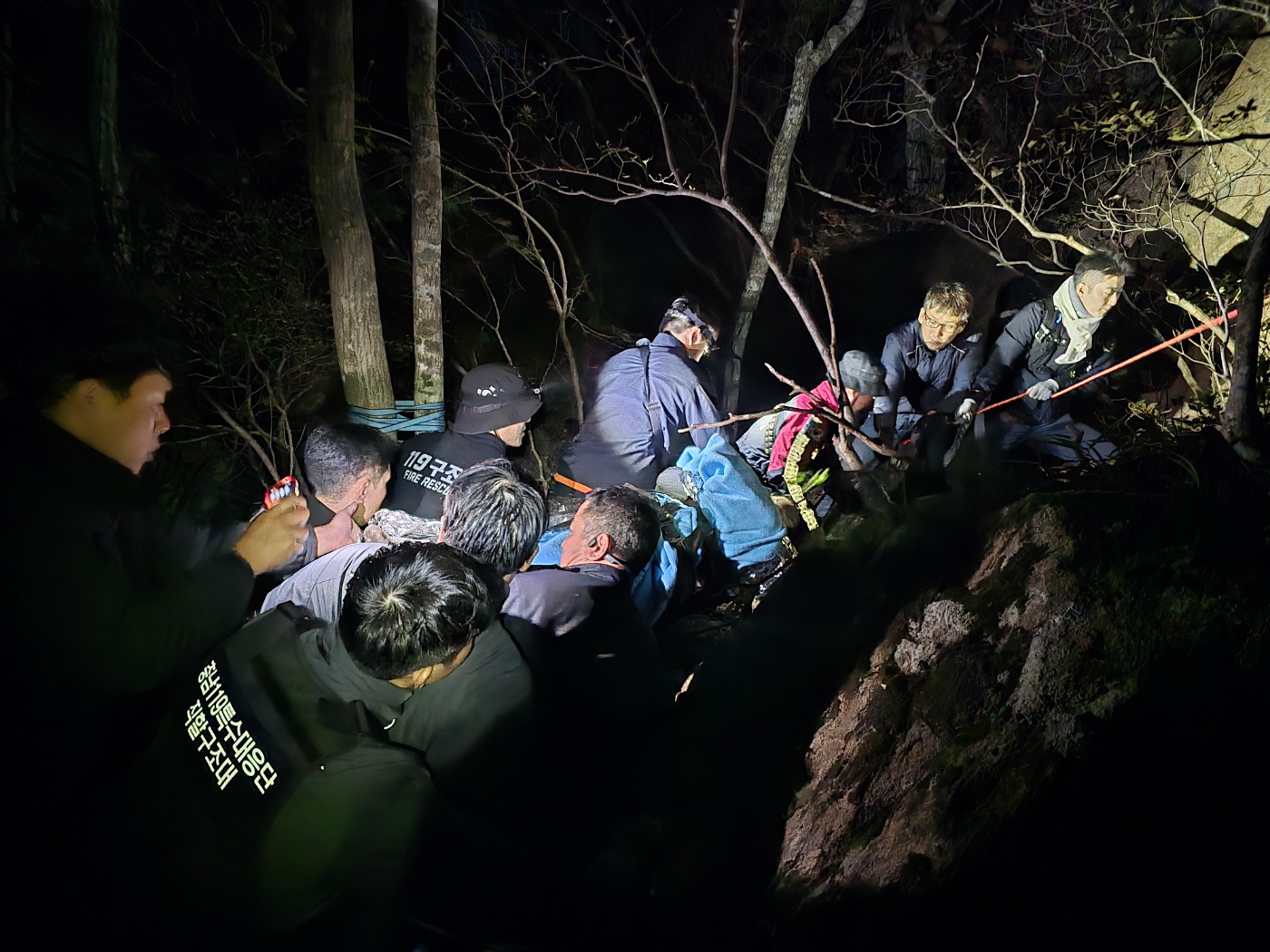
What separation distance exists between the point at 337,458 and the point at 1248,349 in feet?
12.3

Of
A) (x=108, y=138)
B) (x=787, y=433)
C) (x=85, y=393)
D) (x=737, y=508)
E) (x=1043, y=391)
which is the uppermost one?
(x=108, y=138)

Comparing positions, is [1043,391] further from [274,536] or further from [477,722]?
[274,536]

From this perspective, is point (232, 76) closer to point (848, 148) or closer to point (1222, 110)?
point (848, 148)

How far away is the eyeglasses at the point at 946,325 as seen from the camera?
15.3 feet

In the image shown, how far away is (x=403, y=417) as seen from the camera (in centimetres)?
576

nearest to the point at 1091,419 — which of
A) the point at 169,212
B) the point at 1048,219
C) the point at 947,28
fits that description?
the point at 1048,219

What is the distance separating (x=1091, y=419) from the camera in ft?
16.7

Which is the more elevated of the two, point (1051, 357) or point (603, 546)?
point (603, 546)

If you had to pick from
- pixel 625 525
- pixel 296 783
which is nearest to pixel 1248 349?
pixel 625 525

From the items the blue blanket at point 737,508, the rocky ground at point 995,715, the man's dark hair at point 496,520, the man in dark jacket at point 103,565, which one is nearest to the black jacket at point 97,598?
the man in dark jacket at point 103,565

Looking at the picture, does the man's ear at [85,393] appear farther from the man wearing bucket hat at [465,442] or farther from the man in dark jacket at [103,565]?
the man wearing bucket hat at [465,442]

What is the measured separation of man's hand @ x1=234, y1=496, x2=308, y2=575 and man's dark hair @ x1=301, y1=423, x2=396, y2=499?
1.16 ft

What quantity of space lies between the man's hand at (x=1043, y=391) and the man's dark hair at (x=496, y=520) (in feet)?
11.9

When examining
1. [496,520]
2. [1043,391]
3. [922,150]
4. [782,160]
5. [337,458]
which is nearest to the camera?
[496,520]
